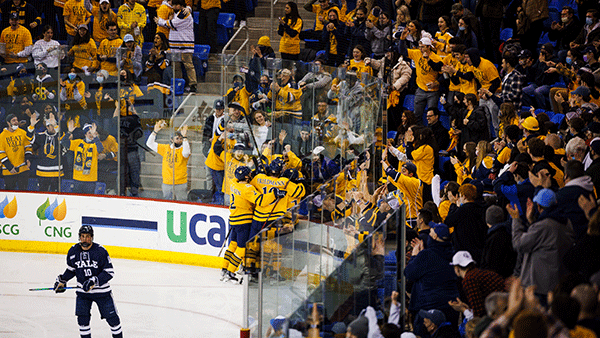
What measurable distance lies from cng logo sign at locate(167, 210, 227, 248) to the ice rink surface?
41 cm

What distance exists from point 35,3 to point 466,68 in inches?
330

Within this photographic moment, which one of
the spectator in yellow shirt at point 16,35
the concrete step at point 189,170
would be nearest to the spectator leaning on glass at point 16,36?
the spectator in yellow shirt at point 16,35

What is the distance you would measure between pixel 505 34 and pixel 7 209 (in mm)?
8207

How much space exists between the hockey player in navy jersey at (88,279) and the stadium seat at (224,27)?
22.7 ft

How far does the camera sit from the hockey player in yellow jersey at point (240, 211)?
9.85 meters

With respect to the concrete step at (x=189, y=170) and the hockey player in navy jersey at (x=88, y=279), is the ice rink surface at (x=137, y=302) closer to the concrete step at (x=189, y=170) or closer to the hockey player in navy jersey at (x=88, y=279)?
the hockey player in navy jersey at (x=88, y=279)

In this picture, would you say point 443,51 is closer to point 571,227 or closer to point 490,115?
point 490,115

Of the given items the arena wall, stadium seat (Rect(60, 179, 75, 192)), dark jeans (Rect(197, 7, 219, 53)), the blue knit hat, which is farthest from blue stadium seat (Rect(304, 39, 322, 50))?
the blue knit hat

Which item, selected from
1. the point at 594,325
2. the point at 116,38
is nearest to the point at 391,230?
the point at 594,325

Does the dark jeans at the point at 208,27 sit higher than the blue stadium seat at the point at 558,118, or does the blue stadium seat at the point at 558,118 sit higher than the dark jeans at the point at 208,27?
the dark jeans at the point at 208,27

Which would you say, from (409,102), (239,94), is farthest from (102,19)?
(409,102)

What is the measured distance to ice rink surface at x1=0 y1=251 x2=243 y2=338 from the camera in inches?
330

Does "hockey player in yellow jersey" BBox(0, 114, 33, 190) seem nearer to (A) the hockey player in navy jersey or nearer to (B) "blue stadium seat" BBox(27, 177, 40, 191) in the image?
(B) "blue stadium seat" BBox(27, 177, 40, 191)

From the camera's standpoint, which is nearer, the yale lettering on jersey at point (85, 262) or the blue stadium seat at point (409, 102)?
the yale lettering on jersey at point (85, 262)
